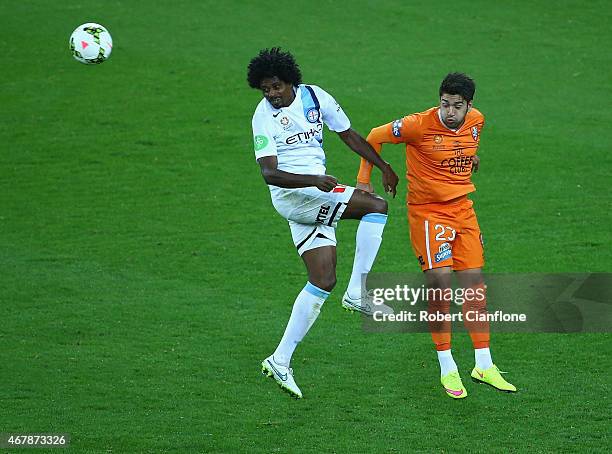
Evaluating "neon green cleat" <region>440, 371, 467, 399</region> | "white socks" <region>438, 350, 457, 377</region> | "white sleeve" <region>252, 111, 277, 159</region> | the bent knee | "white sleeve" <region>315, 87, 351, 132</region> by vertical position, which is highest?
"white sleeve" <region>315, 87, 351, 132</region>

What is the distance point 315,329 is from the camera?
1215 centimetres

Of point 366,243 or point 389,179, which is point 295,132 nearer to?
point 389,179

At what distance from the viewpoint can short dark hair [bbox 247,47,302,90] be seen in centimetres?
882

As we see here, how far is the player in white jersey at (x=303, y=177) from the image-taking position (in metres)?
8.84

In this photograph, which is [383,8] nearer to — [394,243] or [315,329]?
[394,243]

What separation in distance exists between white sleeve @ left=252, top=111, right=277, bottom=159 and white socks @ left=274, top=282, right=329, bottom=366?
1.23 metres

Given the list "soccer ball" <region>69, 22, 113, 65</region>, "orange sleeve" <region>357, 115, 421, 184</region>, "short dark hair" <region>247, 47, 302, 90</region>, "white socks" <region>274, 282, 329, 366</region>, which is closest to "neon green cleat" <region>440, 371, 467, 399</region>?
"white socks" <region>274, 282, 329, 366</region>

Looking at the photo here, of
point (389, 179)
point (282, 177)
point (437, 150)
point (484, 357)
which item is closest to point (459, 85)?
point (437, 150)

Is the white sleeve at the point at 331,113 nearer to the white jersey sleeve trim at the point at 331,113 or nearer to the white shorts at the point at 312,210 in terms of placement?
the white jersey sleeve trim at the point at 331,113

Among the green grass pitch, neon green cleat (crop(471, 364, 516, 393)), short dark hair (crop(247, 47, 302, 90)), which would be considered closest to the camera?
Result: short dark hair (crop(247, 47, 302, 90))

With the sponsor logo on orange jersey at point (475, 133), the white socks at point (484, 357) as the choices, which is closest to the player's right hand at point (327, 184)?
the sponsor logo on orange jersey at point (475, 133)

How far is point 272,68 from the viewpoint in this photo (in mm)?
8820

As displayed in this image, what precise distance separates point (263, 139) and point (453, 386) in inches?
104

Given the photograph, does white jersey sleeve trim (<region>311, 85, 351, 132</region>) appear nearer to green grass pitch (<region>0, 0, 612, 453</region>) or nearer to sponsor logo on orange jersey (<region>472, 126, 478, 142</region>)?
sponsor logo on orange jersey (<region>472, 126, 478, 142</region>)
